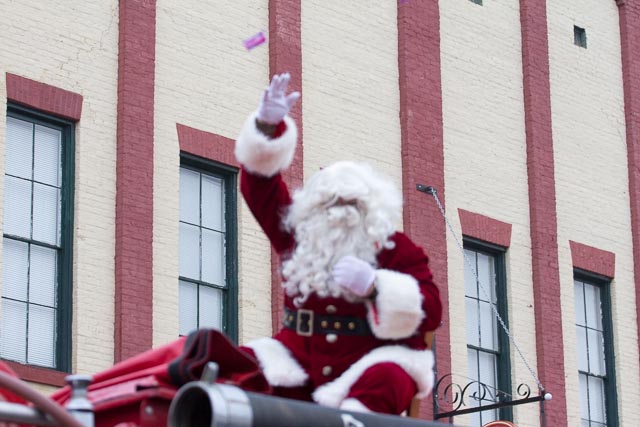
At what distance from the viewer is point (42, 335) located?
15.4 metres

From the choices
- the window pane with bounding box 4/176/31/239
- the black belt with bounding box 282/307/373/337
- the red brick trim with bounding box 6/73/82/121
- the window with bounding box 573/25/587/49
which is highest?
the window with bounding box 573/25/587/49

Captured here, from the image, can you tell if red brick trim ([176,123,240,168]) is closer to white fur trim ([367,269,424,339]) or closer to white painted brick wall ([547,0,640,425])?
white painted brick wall ([547,0,640,425])

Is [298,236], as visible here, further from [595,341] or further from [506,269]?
[595,341]

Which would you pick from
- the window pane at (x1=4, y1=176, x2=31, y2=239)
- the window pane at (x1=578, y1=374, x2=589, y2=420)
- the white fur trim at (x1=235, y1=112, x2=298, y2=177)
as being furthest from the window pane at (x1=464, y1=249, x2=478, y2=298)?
the white fur trim at (x1=235, y1=112, x2=298, y2=177)

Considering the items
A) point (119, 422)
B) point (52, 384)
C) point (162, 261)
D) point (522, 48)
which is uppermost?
point (522, 48)

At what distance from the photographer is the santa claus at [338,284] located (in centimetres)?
752

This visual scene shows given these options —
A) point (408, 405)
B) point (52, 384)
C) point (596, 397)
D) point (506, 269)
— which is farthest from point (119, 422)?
point (596, 397)

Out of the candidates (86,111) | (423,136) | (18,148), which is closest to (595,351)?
(423,136)

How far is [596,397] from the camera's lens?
2141cm

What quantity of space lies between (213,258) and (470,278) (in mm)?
4062

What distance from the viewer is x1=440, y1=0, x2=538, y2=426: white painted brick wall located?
19.8 m

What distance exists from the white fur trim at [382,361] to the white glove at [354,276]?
0.28 m

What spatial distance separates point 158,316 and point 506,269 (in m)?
5.58

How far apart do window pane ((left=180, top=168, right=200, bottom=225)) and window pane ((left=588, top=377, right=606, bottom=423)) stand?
6580 mm
